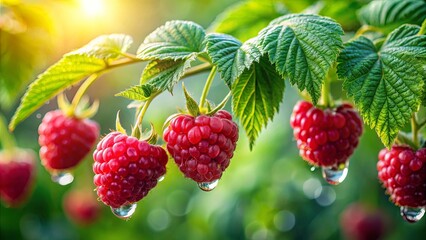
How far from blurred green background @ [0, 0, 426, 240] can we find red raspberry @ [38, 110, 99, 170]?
24cm

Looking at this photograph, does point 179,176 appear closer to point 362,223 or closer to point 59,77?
point 362,223

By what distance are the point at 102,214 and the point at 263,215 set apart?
2.41 m

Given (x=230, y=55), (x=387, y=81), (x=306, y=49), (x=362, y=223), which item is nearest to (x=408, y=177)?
(x=387, y=81)

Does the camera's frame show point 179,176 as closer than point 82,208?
No

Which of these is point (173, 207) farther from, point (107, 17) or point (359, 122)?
point (359, 122)

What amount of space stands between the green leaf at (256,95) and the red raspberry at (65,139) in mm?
874

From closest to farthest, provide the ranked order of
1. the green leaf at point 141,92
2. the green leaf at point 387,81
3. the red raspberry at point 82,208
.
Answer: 1. the green leaf at point 387,81
2. the green leaf at point 141,92
3. the red raspberry at point 82,208

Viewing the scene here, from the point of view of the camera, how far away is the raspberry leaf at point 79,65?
196cm

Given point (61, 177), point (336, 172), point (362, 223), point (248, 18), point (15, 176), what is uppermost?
point (248, 18)

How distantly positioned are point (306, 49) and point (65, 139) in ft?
3.73

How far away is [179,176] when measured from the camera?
5.98 metres

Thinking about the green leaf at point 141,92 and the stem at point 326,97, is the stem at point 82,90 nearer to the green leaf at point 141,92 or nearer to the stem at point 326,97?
the green leaf at point 141,92

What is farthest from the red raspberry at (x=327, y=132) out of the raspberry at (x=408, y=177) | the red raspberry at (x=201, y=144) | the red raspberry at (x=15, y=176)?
the red raspberry at (x=15, y=176)

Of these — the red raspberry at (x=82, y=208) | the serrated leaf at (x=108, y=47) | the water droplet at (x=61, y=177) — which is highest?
the serrated leaf at (x=108, y=47)
